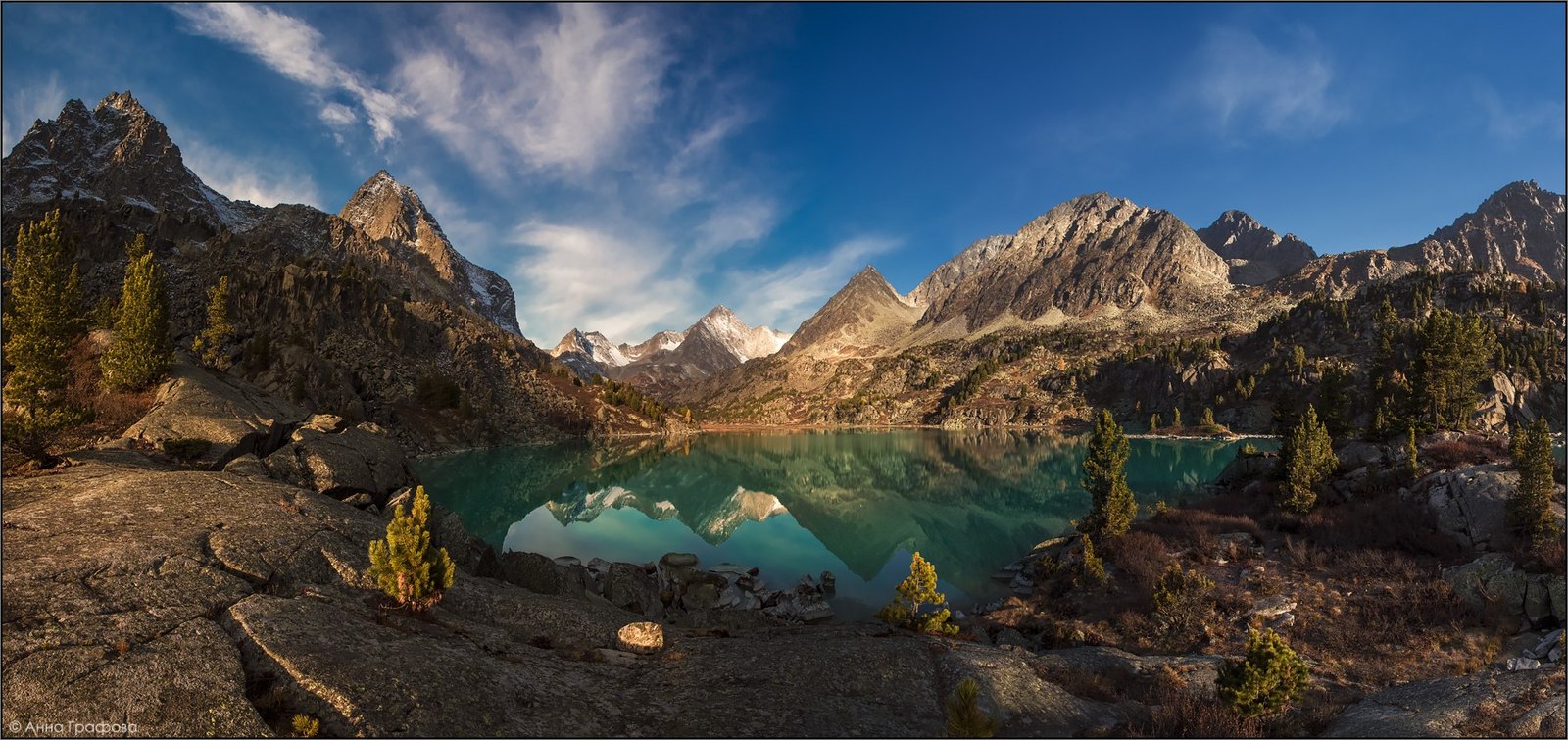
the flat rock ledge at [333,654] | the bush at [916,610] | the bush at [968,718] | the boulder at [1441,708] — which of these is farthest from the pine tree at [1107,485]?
the bush at [968,718]

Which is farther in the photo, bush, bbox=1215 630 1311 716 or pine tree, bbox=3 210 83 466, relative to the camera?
pine tree, bbox=3 210 83 466

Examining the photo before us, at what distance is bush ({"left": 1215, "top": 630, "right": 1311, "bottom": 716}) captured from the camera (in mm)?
14648

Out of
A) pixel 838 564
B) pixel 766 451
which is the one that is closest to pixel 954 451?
pixel 766 451

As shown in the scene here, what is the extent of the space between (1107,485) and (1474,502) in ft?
61.7

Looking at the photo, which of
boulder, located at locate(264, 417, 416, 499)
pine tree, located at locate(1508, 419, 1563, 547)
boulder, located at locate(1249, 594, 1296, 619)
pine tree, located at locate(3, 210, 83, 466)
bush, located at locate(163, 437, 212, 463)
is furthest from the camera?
boulder, located at locate(264, 417, 416, 499)

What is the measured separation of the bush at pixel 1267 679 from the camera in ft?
48.1

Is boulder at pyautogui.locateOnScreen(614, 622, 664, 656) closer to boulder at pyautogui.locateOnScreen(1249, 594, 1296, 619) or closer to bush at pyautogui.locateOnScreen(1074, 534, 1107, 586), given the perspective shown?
bush at pyautogui.locateOnScreen(1074, 534, 1107, 586)

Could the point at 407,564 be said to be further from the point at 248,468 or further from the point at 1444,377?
the point at 1444,377

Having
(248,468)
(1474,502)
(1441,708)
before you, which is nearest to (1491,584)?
(1474,502)

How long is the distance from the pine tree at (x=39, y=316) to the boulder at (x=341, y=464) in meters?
8.61

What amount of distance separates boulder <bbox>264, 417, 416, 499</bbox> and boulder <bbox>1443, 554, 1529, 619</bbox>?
55687 mm

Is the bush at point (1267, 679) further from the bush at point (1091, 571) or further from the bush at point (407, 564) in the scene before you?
the bush at point (407, 564)

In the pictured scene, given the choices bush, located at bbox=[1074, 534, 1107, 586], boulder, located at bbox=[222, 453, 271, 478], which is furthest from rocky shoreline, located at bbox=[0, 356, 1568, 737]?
bush, located at bbox=[1074, 534, 1107, 586]

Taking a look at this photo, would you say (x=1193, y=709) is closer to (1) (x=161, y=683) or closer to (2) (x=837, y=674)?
(2) (x=837, y=674)
